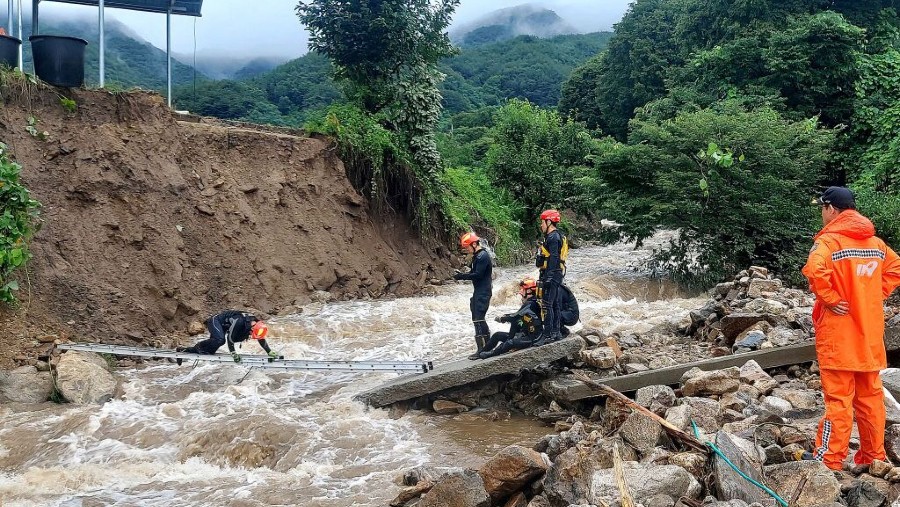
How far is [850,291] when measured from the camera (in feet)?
15.2

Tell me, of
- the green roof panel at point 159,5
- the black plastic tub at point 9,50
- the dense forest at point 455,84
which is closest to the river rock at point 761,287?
the dense forest at point 455,84

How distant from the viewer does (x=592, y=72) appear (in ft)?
123

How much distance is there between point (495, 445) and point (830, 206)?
3.65 metres

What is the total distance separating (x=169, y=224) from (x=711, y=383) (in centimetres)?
908

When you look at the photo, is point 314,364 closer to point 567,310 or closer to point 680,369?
point 567,310

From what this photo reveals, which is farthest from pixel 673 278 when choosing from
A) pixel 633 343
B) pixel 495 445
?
pixel 495 445

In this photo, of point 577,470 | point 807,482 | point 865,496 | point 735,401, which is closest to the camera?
point 865,496

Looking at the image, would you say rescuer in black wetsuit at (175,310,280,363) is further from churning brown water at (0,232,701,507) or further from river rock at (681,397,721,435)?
river rock at (681,397,721,435)

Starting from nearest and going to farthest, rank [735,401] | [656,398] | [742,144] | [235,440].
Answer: [735,401] < [656,398] < [235,440] < [742,144]

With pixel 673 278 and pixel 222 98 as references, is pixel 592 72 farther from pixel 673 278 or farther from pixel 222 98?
pixel 673 278

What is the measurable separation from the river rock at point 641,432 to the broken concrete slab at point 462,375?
220cm

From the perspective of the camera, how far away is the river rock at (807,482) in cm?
395

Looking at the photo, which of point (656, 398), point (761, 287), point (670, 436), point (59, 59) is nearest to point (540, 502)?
point (670, 436)

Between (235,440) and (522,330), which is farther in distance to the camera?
(522,330)
